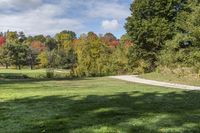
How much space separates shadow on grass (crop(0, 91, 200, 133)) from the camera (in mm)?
8500

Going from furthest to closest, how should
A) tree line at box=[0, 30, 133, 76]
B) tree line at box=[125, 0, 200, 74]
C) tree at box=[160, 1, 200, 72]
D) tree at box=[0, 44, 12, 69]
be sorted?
tree at box=[0, 44, 12, 69] → tree line at box=[0, 30, 133, 76] → tree line at box=[125, 0, 200, 74] → tree at box=[160, 1, 200, 72]

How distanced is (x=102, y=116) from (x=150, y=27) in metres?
33.3

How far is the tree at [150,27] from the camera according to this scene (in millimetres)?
42125

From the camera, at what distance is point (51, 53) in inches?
3231

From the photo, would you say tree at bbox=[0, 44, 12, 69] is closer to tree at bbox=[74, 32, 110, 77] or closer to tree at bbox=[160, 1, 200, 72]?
tree at bbox=[74, 32, 110, 77]

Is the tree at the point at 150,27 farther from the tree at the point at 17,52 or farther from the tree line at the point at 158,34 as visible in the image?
the tree at the point at 17,52

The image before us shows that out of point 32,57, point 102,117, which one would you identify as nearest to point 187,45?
point 102,117

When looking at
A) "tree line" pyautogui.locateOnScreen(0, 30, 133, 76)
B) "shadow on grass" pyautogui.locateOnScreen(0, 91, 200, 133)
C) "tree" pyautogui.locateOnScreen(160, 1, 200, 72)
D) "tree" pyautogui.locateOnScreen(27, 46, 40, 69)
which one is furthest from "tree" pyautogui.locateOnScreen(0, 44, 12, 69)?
"shadow on grass" pyautogui.locateOnScreen(0, 91, 200, 133)

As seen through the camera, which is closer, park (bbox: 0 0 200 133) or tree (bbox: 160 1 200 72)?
park (bbox: 0 0 200 133)

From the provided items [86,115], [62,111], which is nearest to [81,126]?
[86,115]

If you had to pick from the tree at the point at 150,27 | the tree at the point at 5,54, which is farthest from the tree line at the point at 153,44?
the tree at the point at 5,54

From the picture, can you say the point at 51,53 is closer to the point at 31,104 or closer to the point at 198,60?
the point at 198,60

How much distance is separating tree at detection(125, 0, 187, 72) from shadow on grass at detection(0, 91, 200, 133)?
29.0 m

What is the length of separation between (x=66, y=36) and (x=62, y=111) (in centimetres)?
10549
